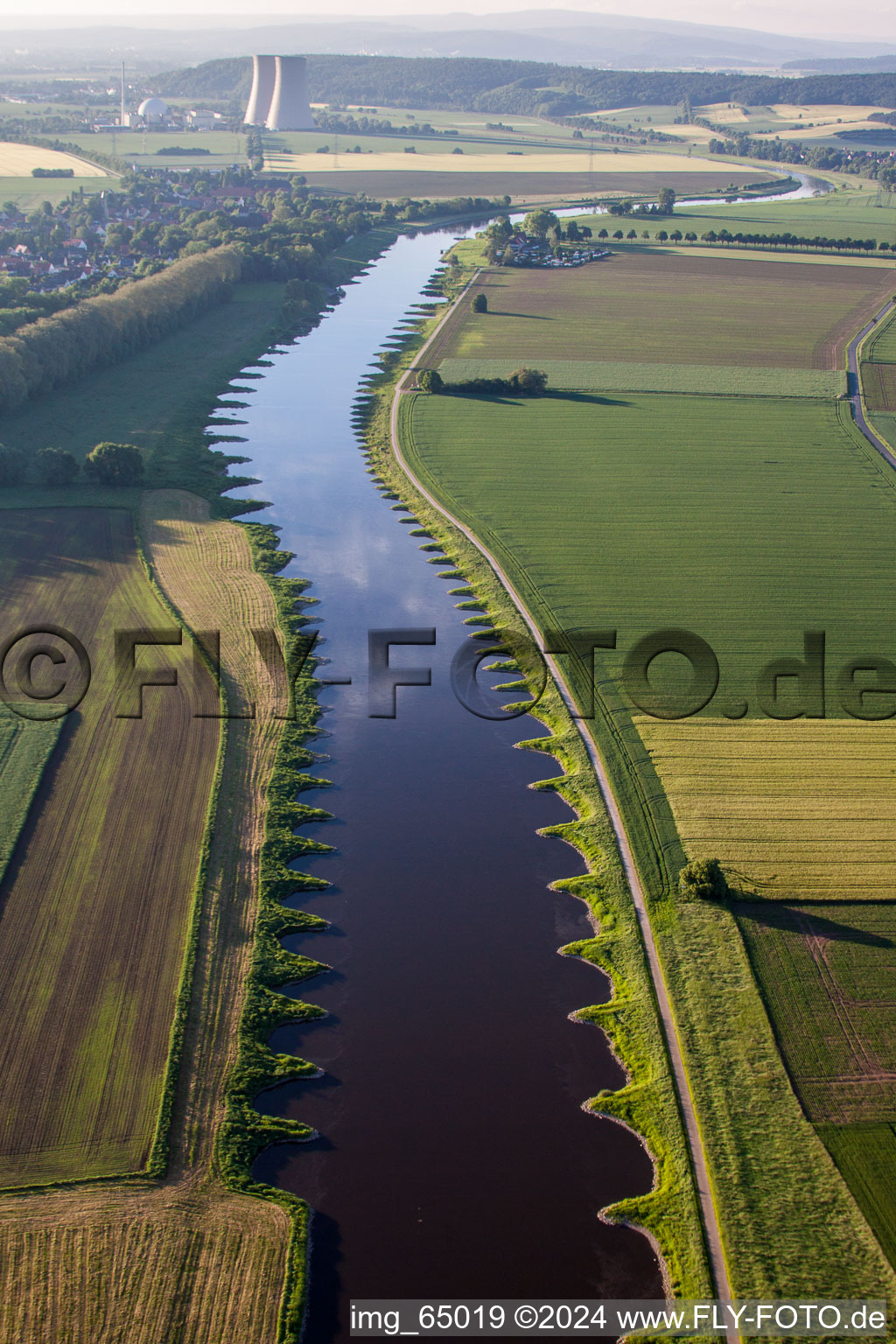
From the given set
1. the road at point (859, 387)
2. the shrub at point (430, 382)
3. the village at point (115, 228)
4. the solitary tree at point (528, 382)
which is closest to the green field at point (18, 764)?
the shrub at point (430, 382)

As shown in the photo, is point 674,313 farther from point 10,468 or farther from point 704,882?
point 704,882

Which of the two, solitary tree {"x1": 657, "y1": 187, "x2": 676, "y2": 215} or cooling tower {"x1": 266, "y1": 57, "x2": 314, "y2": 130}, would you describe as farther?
cooling tower {"x1": 266, "y1": 57, "x2": 314, "y2": 130}

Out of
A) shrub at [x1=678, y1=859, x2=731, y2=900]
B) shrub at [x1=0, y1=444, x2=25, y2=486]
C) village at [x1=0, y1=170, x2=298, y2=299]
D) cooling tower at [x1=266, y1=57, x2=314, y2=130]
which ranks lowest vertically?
shrub at [x1=678, y1=859, x2=731, y2=900]

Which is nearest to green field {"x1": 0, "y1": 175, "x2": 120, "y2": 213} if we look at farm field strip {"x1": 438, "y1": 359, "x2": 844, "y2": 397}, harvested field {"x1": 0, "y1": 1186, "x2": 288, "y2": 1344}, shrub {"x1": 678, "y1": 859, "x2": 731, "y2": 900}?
farm field strip {"x1": 438, "y1": 359, "x2": 844, "y2": 397}

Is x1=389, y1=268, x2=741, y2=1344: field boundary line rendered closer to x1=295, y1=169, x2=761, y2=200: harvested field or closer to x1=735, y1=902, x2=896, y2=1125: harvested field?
x1=735, y1=902, x2=896, y2=1125: harvested field

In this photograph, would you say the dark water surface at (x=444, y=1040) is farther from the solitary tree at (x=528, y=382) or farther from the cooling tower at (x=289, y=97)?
the cooling tower at (x=289, y=97)

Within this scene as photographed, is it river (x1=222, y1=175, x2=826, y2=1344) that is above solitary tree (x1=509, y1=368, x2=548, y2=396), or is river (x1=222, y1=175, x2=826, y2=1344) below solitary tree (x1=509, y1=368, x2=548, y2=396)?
below
